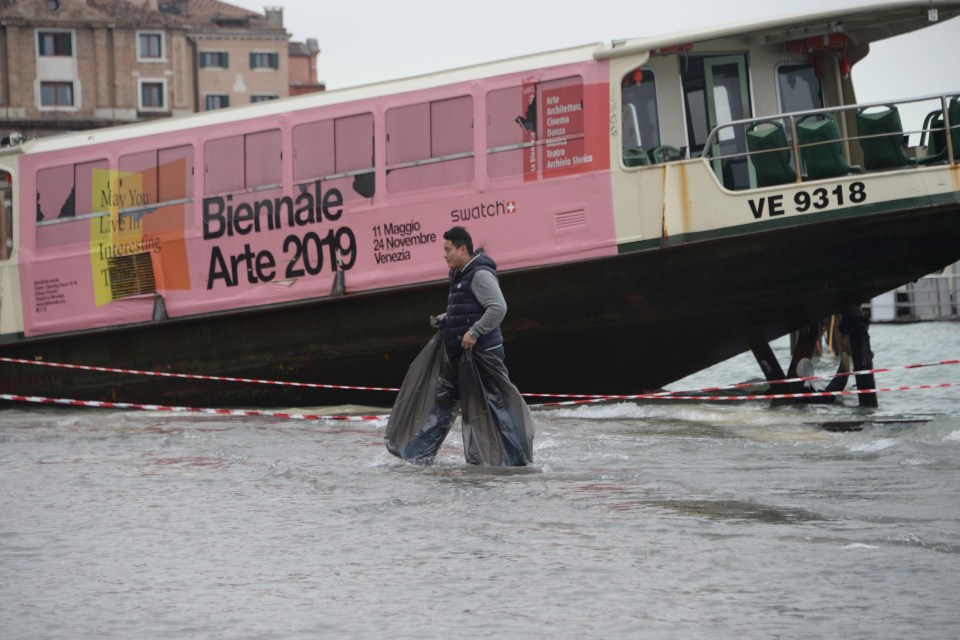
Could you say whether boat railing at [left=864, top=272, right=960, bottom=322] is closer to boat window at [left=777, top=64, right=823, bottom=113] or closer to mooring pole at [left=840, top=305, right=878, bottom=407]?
boat window at [left=777, top=64, right=823, bottom=113]

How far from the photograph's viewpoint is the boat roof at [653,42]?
14.2 meters

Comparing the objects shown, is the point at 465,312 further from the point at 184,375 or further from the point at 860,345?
the point at 184,375

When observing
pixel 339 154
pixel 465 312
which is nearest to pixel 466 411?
pixel 465 312

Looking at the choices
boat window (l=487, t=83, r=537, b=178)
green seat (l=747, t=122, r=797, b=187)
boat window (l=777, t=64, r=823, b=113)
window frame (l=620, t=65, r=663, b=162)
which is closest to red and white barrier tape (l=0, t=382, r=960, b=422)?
green seat (l=747, t=122, r=797, b=187)

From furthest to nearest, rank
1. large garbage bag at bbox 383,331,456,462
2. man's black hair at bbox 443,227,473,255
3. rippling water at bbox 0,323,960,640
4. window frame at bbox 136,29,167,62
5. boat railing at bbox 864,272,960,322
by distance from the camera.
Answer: window frame at bbox 136,29,167,62
boat railing at bbox 864,272,960,322
large garbage bag at bbox 383,331,456,462
man's black hair at bbox 443,227,473,255
rippling water at bbox 0,323,960,640

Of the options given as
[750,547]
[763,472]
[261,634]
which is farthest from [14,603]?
[763,472]

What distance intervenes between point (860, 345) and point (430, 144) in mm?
4879

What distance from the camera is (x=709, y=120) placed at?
15.7 metres

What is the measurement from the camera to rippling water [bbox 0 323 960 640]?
5445 millimetres

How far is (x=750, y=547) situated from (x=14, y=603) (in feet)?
10.2

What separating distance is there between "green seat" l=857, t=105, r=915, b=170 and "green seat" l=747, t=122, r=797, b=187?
72cm

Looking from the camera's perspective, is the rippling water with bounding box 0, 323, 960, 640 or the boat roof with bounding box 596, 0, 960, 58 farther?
the boat roof with bounding box 596, 0, 960, 58

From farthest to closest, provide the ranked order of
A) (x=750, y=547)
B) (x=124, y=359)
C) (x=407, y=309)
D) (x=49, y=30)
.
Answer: (x=49, y=30), (x=124, y=359), (x=407, y=309), (x=750, y=547)

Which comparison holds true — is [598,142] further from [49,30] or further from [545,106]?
[49,30]
